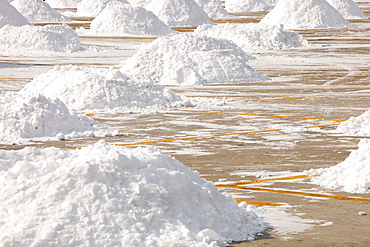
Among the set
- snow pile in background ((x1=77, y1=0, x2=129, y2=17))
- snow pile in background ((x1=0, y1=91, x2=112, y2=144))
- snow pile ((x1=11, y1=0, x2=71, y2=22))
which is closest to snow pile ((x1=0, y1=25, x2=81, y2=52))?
snow pile ((x1=11, y1=0, x2=71, y2=22))

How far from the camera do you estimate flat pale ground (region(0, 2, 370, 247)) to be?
935cm

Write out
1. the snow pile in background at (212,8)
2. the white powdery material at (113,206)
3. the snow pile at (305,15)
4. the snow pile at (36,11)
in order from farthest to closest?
1. the snow pile in background at (212,8)
2. the snow pile at (36,11)
3. the snow pile at (305,15)
4. the white powdery material at (113,206)

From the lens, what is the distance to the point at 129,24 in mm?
56250

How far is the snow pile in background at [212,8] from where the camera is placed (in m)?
78.6

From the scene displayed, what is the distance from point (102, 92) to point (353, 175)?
11034mm

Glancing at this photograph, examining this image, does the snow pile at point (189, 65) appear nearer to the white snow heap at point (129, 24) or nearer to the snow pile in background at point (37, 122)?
the snow pile in background at point (37, 122)

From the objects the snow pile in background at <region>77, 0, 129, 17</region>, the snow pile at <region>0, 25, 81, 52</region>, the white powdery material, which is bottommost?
the snow pile in background at <region>77, 0, 129, 17</region>

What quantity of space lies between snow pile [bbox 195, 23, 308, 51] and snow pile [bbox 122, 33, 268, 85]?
1352 cm

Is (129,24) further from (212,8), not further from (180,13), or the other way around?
(212,8)

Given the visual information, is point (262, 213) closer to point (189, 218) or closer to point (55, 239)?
point (189, 218)

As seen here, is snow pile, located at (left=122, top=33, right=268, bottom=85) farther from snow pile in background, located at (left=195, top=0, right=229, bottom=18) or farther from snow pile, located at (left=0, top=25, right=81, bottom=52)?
snow pile in background, located at (left=195, top=0, right=229, bottom=18)

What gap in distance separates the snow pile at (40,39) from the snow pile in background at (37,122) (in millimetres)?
26218

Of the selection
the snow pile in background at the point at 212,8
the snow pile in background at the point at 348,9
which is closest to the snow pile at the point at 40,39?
the snow pile in background at the point at 348,9

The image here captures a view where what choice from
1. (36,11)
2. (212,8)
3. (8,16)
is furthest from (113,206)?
(212,8)
